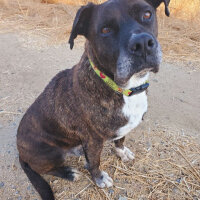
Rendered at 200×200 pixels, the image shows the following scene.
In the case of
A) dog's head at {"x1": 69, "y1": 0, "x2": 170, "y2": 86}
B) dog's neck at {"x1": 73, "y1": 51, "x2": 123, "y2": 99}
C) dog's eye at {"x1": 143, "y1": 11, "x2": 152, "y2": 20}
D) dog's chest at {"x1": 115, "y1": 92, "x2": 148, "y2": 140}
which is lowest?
dog's chest at {"x1": 115, "y1": 92, "x2": 148, "y2": 140}

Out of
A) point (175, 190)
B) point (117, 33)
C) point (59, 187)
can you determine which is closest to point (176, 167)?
point (175, 190)

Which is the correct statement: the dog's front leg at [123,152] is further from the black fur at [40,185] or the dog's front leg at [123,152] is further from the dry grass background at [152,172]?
the black fur at [40,185]

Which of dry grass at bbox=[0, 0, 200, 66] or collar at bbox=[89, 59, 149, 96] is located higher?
collar at bbox=[89, 59, 149, 96]

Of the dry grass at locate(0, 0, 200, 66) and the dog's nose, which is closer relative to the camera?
the dog's nose

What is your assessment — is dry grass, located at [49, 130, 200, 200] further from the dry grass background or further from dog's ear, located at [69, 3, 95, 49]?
dog's ear, located at [69, 3, 95, 49]

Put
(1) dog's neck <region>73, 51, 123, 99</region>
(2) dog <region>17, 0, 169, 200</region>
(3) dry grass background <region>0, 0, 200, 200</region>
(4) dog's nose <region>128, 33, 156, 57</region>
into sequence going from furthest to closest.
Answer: (3) dry grass background <region>0, 0, 200, 200</region> < (1) dog's neck <region>73, 51, 123, 99</region> < (2) dog <region>17, 0, 169, 200</region> < (4) dog's nose <region>128, 33, 156, 57</region>

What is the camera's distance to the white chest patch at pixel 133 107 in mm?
2078

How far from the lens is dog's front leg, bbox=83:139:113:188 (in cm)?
229

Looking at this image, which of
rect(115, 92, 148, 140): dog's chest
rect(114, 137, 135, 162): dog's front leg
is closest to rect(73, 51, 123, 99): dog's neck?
rect(115, 92, 148, 140): dog's chest

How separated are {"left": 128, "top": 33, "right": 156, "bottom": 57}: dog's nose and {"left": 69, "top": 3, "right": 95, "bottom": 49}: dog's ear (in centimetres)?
55

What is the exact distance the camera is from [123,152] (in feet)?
9.47

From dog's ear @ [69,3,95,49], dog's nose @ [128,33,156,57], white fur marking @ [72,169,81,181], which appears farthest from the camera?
white fur marking @ [72,169,81,181]

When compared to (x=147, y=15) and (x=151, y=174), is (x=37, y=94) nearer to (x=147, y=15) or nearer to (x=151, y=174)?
(x=151, y=174)

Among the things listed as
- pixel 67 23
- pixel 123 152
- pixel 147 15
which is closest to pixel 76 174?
pixel 123 152
